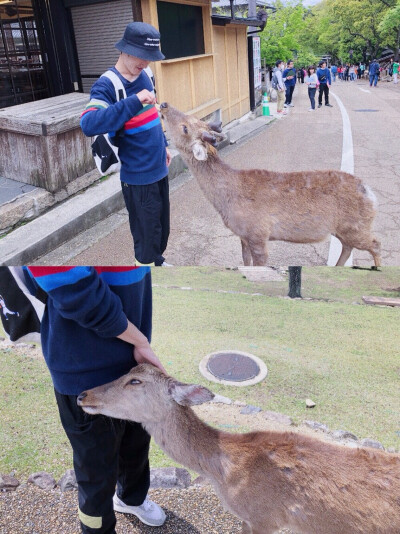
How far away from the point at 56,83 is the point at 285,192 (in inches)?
37.1

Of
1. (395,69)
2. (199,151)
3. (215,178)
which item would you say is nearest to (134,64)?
(199,151)

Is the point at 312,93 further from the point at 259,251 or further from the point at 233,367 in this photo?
the point at 233,367

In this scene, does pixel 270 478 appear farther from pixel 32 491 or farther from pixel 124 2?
pixel 124 2

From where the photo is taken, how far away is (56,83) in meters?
1.72

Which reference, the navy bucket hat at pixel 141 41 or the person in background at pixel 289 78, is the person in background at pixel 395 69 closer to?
the person in background at pixel 289 78

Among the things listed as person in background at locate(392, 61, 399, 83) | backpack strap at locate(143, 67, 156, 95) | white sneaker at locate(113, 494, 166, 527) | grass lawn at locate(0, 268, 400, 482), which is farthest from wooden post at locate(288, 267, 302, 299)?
white sneaker at locate(113, 494, 166, 527)

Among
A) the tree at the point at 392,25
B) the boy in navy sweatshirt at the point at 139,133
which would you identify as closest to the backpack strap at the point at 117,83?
the boy in navy sweatshirt at the point at 139,133

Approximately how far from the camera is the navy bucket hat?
140cm

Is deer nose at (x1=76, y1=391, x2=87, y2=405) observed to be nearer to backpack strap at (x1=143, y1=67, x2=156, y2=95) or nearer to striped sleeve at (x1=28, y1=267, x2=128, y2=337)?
striped sleeve at (x1=28, y1=267, x2=128, y2=337)

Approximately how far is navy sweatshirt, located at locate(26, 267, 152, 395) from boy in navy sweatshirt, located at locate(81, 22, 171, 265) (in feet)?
0.47

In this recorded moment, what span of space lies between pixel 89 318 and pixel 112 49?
883 millimetres

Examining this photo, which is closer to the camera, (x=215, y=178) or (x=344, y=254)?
(x=344, y=254)

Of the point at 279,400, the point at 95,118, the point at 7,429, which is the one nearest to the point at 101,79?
the point at 95,118

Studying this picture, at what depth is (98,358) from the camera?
69.2 inches
